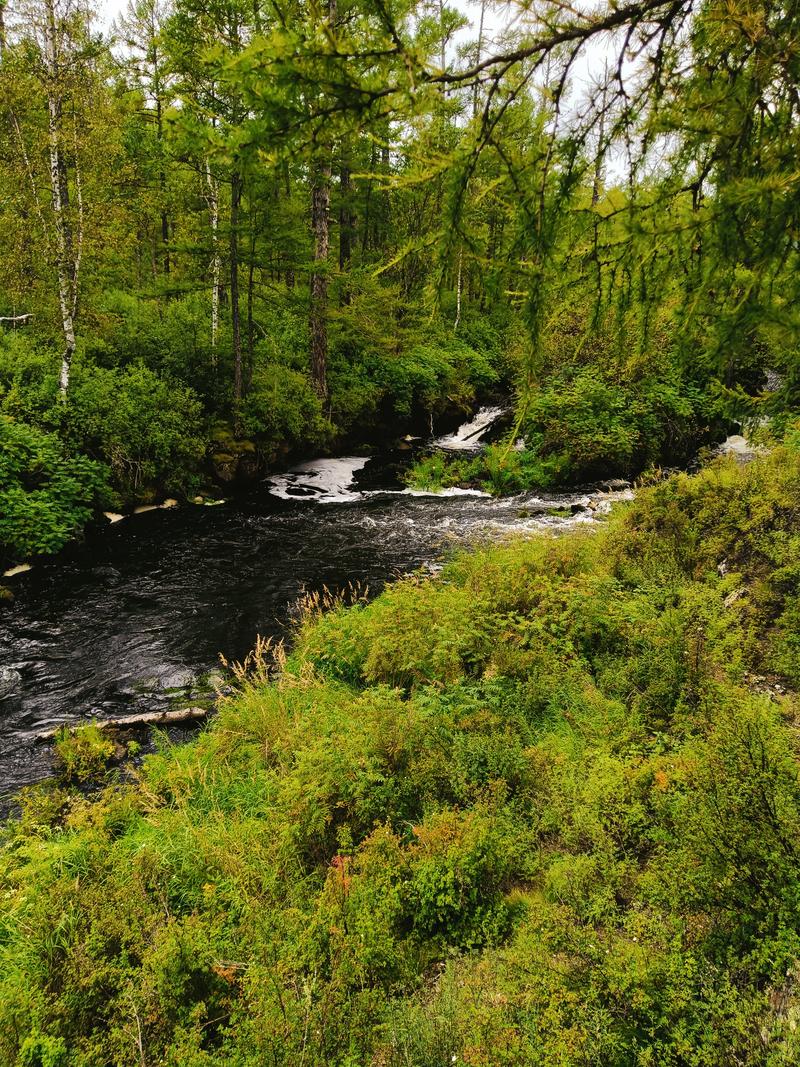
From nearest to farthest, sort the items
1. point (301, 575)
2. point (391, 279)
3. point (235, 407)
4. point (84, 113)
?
point (301, 575), point (84, 113), point (235, 407), point (391, 279)

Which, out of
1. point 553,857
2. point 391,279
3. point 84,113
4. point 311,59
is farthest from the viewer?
point 391,279

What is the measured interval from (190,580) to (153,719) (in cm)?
377

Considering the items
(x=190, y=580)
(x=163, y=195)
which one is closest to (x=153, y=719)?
(x=190, y=580)

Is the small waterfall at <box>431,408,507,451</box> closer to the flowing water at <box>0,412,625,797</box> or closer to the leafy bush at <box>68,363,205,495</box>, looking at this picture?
the flowing water at <box>0,412,625,797</box>

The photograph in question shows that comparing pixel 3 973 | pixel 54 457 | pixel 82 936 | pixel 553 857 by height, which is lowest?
pixel 3 973

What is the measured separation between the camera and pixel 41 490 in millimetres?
10078

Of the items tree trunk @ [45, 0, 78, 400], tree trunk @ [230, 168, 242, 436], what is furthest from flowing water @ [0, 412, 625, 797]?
tree trunk @ [45, 0, 78, 400]

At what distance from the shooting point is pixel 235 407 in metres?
14.5

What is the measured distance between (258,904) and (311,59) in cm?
409

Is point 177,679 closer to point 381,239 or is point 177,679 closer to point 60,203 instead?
point 60,203

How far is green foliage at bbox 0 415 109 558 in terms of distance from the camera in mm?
9477

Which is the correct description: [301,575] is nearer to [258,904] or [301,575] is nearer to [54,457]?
[54,457]

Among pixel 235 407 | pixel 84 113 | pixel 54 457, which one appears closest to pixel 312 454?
pixel 235 407

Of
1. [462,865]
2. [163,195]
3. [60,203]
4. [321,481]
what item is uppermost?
[163,195]
